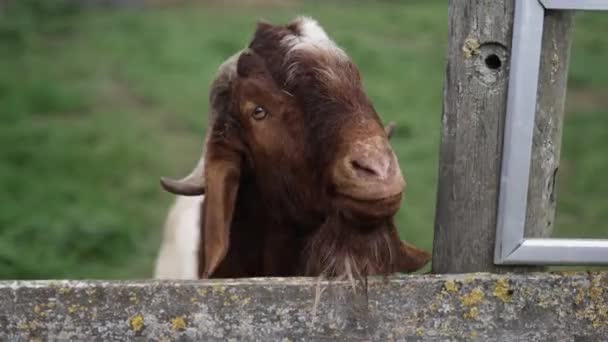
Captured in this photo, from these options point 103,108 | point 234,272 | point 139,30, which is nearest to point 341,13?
point 139,30

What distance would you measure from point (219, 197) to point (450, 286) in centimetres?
94

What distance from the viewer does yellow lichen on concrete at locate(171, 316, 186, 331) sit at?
259 cm

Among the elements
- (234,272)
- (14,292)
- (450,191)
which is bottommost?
(234,272)

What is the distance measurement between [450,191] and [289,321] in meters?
0.56

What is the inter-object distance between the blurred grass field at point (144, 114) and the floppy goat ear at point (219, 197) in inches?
81.8

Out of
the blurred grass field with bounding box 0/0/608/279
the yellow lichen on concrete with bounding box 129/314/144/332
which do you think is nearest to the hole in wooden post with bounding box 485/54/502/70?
the yellow lichen on concrete with bounding box 129/314/144/332

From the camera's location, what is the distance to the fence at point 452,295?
258cm

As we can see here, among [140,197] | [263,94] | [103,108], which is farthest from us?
[103,108]

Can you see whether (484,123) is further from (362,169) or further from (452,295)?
(452,295)

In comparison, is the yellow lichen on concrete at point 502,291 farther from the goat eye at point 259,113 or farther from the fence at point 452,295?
the goat eye at point 259,113

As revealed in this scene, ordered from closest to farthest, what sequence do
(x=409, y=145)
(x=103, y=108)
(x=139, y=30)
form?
1. (x=409, y=145)
2. (x=103, y=108)
3. (x=139, y=30)

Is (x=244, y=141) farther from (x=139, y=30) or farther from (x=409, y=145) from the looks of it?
(x=139, y=30)

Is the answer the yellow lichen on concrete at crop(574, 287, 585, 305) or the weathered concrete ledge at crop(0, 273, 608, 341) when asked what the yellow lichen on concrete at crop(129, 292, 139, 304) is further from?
the yellow lichen on concrete at crop(574, 287, 585, 305)

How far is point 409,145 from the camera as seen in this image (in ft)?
29.3
